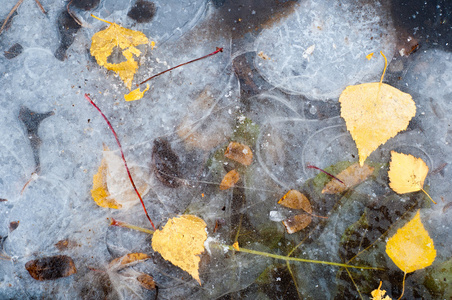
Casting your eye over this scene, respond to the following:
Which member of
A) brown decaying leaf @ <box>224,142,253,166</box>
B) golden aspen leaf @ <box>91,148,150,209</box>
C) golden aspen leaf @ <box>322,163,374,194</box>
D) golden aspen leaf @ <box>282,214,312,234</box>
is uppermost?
golden aspen leaf @ <box>91,148,150,209</box>

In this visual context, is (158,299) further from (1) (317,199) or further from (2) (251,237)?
(1) (317,199)

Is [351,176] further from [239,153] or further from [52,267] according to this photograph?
[52,267]

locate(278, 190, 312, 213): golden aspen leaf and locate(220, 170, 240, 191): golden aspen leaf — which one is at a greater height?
locate(220, 170, 240, 191): golden aspen leaf

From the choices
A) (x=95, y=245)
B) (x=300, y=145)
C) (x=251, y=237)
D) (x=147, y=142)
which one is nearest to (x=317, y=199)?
(x=300, y=145)

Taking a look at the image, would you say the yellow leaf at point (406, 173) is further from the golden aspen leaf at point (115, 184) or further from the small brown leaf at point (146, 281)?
the small brown leaf at point (146, 281)

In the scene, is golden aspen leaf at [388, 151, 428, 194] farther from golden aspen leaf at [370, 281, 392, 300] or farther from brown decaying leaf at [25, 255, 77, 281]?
brown decaying leaf at [25, 255, 77, 281]

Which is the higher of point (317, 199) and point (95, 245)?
point (95, 245)

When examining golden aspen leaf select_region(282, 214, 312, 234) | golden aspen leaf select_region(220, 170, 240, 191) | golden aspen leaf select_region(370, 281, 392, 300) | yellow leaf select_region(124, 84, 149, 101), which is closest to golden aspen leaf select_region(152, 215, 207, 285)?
golden aspen leaf select_region(220, 170, 240, 191)

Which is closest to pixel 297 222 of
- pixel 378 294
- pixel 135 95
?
pixel 378 294
